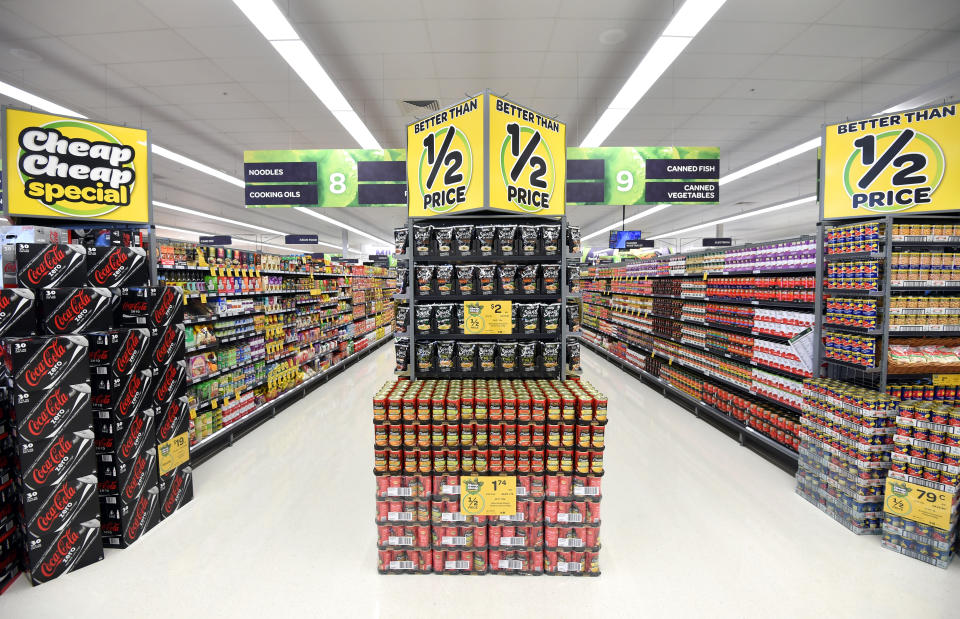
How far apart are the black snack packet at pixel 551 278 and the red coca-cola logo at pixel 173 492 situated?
3257 mm

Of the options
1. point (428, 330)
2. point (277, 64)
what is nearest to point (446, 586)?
point (428, 330)

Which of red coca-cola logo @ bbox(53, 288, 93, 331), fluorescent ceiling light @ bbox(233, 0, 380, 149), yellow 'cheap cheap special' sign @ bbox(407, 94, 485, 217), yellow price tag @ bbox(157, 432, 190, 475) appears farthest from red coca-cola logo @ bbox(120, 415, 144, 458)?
fluorescent ceiling light @ bbox(233, 0, 380, 149)

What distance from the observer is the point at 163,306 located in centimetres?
307

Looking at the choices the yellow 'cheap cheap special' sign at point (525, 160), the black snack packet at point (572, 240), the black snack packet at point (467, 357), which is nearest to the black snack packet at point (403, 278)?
the black snack packet at point (467, 357)

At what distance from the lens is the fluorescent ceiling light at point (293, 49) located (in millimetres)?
3674

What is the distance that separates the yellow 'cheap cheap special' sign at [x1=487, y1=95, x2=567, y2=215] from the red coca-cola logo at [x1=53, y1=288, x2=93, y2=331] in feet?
9.24

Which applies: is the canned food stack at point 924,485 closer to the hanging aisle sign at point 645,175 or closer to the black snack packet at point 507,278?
the black snack packet at point 507,278

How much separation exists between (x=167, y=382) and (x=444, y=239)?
2.45 meters

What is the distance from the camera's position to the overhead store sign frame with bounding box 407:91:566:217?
2717 mm

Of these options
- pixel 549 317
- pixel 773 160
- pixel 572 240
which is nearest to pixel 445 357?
pixel 549 317

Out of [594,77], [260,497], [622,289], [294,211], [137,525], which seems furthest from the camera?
[294,211]

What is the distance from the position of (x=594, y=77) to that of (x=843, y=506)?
5542 millimetres

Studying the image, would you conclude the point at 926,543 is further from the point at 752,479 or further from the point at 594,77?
the point at 594,77

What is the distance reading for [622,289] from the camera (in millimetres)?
8664
